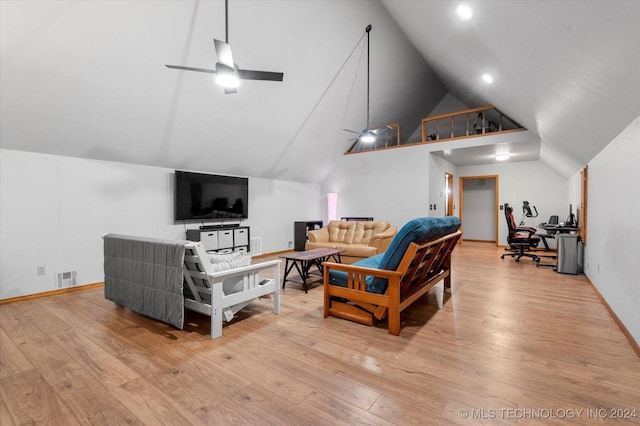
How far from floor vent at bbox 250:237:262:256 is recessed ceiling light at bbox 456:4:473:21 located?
5151mm

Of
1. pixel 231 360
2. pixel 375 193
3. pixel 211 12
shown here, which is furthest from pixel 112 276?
pixel 375 193

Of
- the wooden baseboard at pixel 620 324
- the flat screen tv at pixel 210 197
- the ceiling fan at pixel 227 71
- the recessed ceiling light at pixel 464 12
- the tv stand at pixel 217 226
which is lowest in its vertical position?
the wooden baseboard at pixel 620 324

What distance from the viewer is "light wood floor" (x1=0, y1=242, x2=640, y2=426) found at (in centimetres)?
155

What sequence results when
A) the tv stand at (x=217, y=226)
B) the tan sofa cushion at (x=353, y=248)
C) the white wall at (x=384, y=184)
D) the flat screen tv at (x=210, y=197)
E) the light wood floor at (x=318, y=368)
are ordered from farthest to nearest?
the white wall at (x=384, y=184)
the tv stand at (x=217, y=226)
the flat screen tv at (x=210, y=197)
the tan sofa cushion at (x=353, y=248)
the light wood floor at (x=318, y=368)

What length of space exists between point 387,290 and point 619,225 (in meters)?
2.22

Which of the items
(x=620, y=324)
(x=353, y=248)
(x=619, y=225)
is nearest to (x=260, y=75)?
(x=353, y=248)

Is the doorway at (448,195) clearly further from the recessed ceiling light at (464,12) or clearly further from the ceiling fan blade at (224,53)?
the ceiling fan blade at (224,53)

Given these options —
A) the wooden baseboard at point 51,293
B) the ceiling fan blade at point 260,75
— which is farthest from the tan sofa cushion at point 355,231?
the wooden baseboard at point 51,293

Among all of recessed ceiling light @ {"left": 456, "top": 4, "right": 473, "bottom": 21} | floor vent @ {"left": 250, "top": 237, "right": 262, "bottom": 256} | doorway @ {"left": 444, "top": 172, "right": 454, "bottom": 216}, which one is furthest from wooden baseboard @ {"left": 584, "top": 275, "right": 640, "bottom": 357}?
floor vent @ {"left": 250, "top": 237, "right": 262, "bottom": 256}

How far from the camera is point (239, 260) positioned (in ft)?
8.91

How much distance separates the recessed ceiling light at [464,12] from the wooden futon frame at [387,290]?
2.21 meters

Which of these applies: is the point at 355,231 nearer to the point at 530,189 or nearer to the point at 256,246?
the point at 256,246

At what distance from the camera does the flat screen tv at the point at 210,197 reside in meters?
5.09

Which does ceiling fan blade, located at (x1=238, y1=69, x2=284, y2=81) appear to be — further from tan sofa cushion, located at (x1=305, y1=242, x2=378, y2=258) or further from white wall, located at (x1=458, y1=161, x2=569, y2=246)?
white wall, located at (x1=458, y1=161, x2=569, y2=246)
